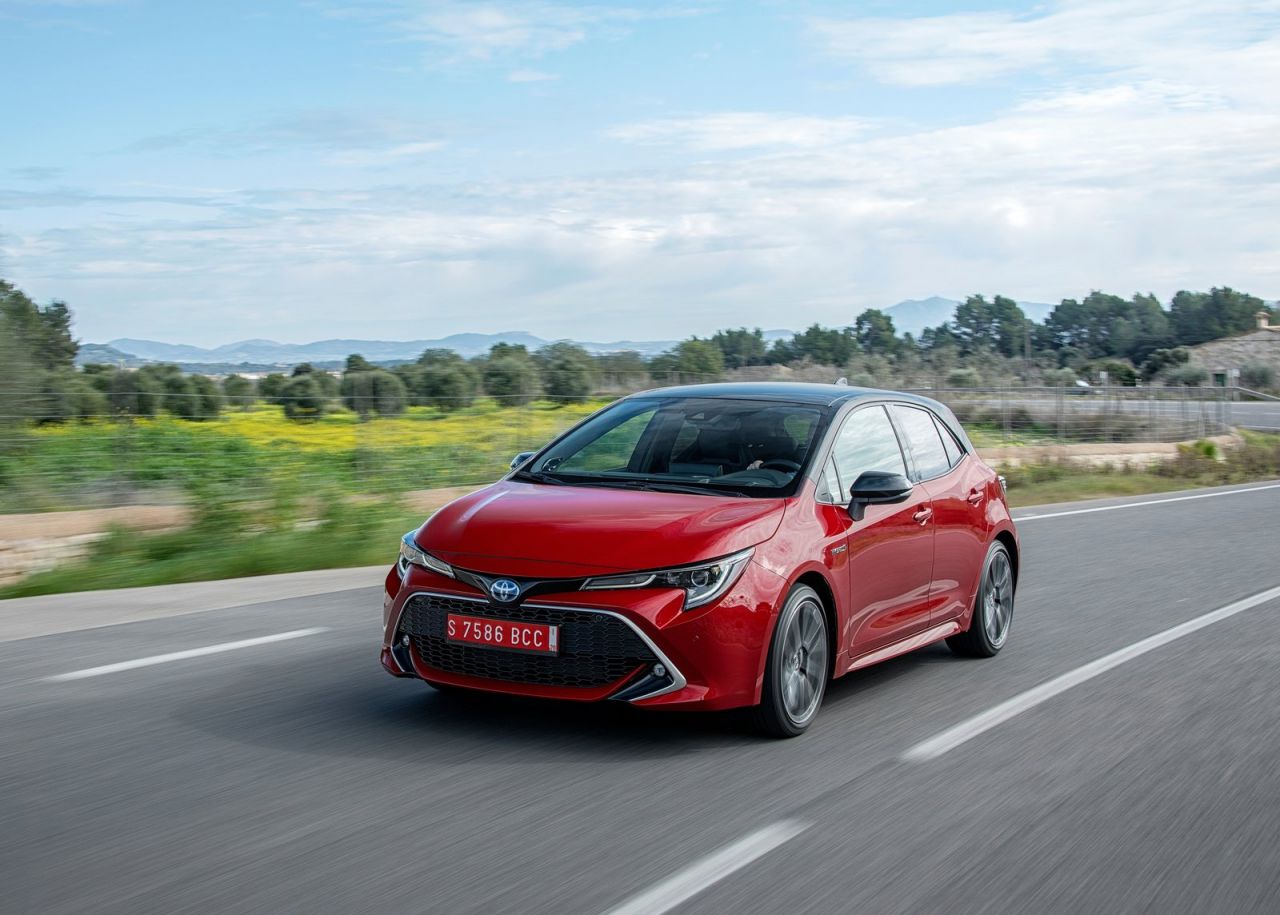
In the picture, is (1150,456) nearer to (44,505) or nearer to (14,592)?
(44,505)

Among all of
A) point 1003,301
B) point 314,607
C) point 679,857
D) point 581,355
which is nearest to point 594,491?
point 679,857

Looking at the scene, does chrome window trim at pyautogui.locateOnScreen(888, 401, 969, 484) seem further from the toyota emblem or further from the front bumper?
the toyota emblem

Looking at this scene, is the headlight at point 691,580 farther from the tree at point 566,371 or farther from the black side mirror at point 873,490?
the tree at point 566,371

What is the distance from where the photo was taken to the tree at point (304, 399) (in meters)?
22.4

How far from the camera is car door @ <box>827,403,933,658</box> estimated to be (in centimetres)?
696

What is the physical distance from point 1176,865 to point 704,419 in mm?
3400

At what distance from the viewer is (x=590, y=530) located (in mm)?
6133

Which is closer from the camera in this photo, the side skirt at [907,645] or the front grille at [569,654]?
the front grille at [569,654]

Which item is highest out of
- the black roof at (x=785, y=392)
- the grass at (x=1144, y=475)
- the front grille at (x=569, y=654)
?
the black roof at (x=785, y=392)

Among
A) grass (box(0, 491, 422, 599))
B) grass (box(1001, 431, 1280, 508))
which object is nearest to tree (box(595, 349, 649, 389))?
grass (box(1001, 431, 1280, 508))

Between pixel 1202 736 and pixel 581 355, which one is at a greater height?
pixel 581 355

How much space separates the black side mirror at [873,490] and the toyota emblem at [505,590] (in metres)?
1.84

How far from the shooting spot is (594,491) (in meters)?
6.79

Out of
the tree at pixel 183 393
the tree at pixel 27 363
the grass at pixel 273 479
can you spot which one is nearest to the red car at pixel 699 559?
the grass at pixel 273 479
